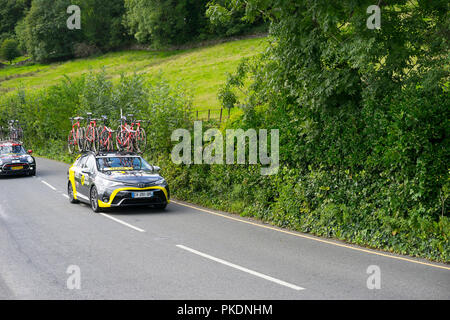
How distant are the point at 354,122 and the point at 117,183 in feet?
22.4

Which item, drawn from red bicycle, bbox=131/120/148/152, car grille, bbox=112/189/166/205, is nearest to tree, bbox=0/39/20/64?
red bicycle, bbox=131/120/148/152

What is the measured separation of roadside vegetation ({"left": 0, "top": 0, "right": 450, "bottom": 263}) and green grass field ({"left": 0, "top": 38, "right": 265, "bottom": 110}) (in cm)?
2516

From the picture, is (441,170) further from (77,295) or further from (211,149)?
→ (211,149)

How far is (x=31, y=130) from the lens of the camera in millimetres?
48438

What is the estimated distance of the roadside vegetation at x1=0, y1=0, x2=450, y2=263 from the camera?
9.63 m

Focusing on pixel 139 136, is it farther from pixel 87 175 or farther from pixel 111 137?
pixel 87 175

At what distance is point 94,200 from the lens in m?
15.3

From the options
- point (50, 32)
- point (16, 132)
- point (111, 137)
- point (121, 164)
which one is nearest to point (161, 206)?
point (121, 164)

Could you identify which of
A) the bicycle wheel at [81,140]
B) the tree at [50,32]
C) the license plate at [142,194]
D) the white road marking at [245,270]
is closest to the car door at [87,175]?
the license plate at [142,194]

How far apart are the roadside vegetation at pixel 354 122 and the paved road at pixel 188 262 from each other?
0.75m

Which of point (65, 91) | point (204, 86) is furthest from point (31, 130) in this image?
point (204, 86)

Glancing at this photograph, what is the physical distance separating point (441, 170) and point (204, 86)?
42243mm

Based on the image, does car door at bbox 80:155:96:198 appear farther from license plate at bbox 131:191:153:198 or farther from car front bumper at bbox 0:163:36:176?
car front bumper at bbox 0:163:36:176

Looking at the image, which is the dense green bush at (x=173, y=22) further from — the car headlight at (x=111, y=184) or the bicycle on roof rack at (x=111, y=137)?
the car headlight at (x=111, y=184)
